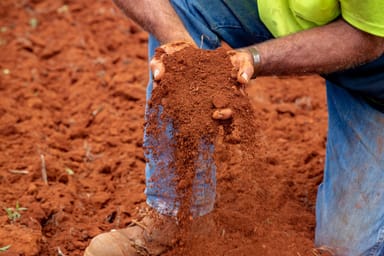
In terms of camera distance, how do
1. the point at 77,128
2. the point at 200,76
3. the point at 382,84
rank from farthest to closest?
1. the point at 77,128
2. the point at 382,84
3. the point at 200,76

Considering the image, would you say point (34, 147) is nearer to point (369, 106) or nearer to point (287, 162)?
point (287, 162)

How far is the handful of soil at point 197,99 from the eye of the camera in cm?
240

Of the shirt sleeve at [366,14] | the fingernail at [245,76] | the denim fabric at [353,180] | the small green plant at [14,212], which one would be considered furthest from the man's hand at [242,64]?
the small green plant at [14,212]

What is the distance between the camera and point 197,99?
2.41 meters

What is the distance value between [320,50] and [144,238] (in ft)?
3.39

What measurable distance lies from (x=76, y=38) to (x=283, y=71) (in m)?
2.67

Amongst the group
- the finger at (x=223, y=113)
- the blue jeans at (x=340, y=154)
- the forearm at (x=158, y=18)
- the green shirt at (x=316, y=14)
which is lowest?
the blue jeans at (x=340, y=154)

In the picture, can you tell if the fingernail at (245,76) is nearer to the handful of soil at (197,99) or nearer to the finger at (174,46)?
the handful of soil at (197,99)

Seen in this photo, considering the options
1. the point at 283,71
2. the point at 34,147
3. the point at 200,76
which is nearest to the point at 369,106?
the point at 283,71

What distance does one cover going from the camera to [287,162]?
3.70 meters

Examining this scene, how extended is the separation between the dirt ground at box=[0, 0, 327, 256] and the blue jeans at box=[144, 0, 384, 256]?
0.54ft

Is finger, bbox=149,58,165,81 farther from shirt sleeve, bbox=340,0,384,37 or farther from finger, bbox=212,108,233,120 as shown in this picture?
shirt sleeve, bbox=340,0,384,37

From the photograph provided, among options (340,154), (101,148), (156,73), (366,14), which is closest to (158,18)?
(156,73)

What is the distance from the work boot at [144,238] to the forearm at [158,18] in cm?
73
